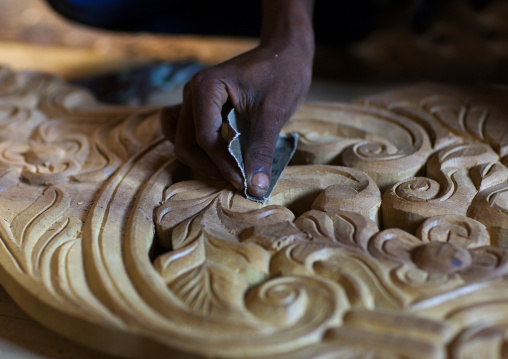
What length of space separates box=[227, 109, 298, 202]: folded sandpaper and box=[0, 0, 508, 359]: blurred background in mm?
1216

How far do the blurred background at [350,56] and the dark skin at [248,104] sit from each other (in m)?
1.17

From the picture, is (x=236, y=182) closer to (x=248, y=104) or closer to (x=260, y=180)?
(x=260, y=180)

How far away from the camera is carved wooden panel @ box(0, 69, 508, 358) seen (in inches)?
36.6

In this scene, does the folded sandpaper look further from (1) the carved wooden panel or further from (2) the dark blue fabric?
(2) the dark blue fabric

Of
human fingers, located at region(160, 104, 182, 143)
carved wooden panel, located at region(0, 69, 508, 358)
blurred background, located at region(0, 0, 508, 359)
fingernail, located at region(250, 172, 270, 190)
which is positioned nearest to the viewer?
carved wooden panel, located at region(0, 69, 508, 358)

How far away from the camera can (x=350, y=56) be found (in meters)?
3.04

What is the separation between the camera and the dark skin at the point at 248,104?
1262 millimetres

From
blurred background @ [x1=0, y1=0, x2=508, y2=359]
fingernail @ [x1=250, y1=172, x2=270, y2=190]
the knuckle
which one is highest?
the knuckle

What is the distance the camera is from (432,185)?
1.28 metres

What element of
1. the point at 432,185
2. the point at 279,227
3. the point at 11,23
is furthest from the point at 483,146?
the point at 11,23

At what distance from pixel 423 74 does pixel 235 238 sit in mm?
1984

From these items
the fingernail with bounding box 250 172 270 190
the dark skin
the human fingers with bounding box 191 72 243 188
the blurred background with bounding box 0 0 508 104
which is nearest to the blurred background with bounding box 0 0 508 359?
the blurred background with bounding box 0 0 508 104

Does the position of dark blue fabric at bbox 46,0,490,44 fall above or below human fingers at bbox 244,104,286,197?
below

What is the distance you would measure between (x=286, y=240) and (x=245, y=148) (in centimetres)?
30
